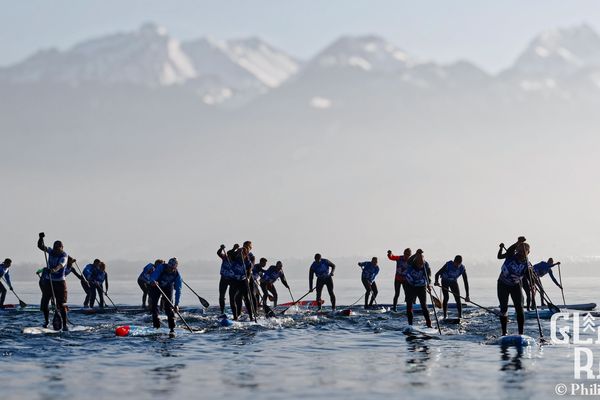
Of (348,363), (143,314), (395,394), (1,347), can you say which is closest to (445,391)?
(395,394)

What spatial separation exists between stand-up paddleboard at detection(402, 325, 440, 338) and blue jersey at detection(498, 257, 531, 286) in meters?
2.52

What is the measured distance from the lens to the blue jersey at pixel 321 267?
2878 cm

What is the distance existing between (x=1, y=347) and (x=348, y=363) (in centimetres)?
800

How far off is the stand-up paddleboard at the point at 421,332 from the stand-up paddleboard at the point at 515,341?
6.80 feet

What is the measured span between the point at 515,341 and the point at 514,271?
1758mm

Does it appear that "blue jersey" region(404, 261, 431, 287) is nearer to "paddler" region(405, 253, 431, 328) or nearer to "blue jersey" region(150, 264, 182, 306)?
"paddler" region(405, 253, 431, 328)

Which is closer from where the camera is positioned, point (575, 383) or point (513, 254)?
point (575, 383)

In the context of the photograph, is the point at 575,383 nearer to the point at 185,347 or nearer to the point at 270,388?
the point at 270,388

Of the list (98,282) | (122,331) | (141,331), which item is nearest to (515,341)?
(141,331)

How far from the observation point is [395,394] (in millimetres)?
10922

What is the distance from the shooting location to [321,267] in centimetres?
2888

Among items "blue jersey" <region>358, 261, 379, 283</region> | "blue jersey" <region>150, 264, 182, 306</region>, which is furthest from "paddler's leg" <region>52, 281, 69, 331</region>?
A: "blue jersey" <region>358, 261, 379, 283</region>

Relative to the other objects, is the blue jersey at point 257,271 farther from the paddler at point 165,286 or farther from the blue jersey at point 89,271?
the blue jersey at point 89,271

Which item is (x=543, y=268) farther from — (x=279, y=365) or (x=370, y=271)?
(x=279, y=365)
